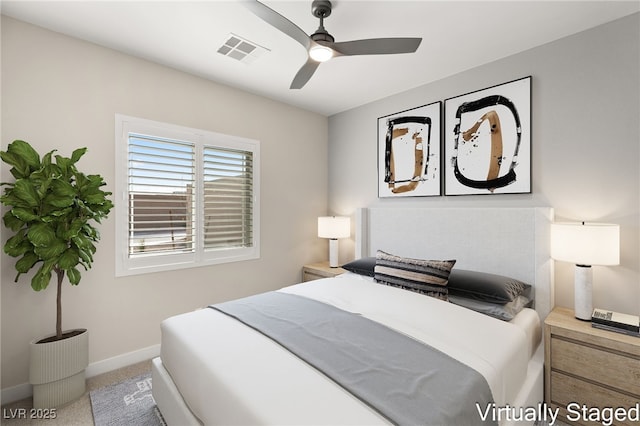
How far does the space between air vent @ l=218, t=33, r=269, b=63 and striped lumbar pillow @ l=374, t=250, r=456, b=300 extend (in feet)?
6.97

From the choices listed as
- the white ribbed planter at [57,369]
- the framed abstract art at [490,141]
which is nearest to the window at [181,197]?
the white ribbed planter at [57,369]

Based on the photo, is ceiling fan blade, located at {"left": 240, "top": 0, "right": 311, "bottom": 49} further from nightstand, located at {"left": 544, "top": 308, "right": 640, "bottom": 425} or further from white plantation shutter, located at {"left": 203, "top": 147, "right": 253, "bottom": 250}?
nightstand, located at {"left": 544, "top": 308, "right": 640, "bottom": 425}

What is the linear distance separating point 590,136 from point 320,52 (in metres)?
Result: 2.09

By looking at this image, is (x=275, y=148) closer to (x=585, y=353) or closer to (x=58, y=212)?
(x=58, y=212)

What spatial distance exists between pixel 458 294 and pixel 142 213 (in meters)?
2.78

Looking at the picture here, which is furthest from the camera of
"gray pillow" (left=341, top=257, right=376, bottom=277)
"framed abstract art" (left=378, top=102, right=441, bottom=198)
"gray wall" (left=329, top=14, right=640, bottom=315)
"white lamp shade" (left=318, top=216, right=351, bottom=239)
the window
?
"white lamp shade" (left=318, top=216, right=351, bottom=239)

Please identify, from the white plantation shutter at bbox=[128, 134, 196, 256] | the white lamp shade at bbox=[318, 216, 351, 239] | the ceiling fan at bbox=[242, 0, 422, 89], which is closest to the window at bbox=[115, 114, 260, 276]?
the white plantation shutter at bbox=[128, 134, 196, 256]

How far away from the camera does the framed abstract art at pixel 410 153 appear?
3.03 metres

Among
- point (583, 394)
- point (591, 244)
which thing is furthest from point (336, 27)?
point (583, 394)

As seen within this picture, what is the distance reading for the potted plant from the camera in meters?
1.90

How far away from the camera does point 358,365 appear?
1323 millimetres

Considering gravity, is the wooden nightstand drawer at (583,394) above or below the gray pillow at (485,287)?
below

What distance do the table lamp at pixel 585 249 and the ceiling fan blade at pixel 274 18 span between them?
2143 mm

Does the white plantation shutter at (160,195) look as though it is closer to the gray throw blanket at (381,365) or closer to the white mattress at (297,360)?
the white mattress at (297,360)
